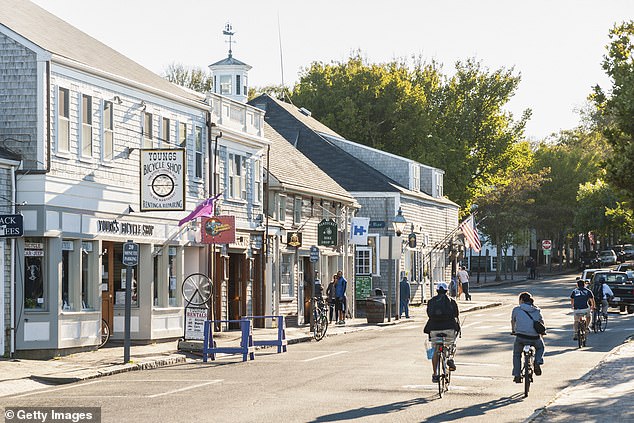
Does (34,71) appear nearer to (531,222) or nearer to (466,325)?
(466,325)

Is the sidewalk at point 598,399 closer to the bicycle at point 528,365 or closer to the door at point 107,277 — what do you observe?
the bicycle at point 528,365

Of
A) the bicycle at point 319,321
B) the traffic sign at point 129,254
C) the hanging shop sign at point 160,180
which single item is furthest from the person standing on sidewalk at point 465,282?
the traffic sign at point 129,254

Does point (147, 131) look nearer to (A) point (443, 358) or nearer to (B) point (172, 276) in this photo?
(B) point (172, 276)

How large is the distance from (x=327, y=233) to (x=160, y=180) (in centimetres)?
1735

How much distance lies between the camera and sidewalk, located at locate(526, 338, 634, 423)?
54.1 feet

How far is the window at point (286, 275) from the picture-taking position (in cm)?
4450

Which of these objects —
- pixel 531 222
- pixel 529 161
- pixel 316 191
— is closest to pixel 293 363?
pixel 316 191

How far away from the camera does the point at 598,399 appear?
18766mm

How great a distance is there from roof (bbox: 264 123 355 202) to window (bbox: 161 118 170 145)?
10218mm

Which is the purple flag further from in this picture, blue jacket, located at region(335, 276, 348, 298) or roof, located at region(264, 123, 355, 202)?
blue jacket, located at region(335, 276, 348, 298)

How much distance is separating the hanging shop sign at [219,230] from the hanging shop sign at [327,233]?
12.7 m

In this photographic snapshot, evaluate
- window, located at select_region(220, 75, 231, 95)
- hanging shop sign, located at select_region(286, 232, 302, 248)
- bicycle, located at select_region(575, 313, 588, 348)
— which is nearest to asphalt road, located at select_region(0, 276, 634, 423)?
bicycle, located at select_region(575, 313, 588, 348)

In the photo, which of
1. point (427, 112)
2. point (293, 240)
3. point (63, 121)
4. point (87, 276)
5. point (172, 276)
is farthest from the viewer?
point (427, 112)

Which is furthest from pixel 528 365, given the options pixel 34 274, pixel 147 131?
pixel 147 131
